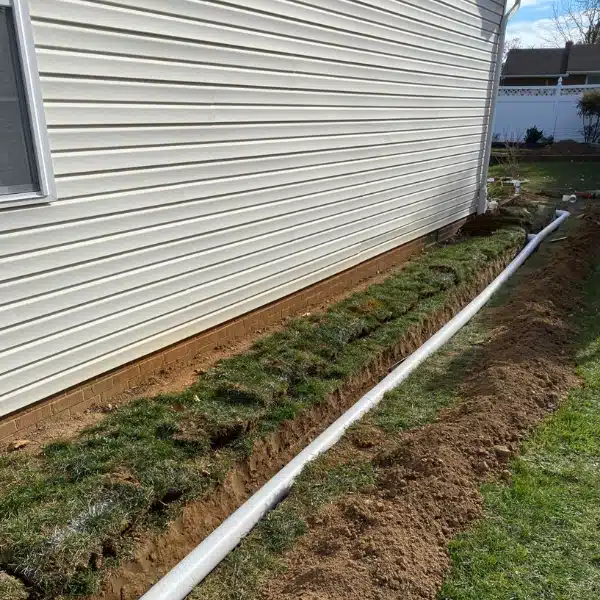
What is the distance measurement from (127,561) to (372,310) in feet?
11.9

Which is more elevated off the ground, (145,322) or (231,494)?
(145,322)

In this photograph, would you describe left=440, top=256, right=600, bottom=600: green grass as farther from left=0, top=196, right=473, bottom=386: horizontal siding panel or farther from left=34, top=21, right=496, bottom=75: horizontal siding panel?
left=34, top=21, right=496, bottom=75: horizontal siding panel

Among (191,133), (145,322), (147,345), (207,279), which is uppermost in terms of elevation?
(191,133)

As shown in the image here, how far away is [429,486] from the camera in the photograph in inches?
120

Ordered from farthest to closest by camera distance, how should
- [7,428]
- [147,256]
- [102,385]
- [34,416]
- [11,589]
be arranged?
[147,256]
[102,385]
[34,416]
[7,428]
[11,589]

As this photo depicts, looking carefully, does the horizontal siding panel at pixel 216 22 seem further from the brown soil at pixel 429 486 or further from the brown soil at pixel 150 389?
the brown soil at pixel 429 486

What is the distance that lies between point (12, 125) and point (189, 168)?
138 centimetres

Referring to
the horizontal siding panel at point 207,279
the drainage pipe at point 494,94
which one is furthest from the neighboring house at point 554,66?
the horizontal siding panel at point 207,279

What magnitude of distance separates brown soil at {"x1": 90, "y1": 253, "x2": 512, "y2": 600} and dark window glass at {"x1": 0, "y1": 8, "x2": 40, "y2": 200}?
2.13m

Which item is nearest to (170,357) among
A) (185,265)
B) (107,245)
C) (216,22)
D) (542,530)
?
(185,265)

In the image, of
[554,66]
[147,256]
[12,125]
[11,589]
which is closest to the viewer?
[11,589]

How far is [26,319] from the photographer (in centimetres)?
331

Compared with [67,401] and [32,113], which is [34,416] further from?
[32,113]

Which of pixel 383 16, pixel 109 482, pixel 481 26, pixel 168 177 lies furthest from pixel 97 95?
pixel 481 26
